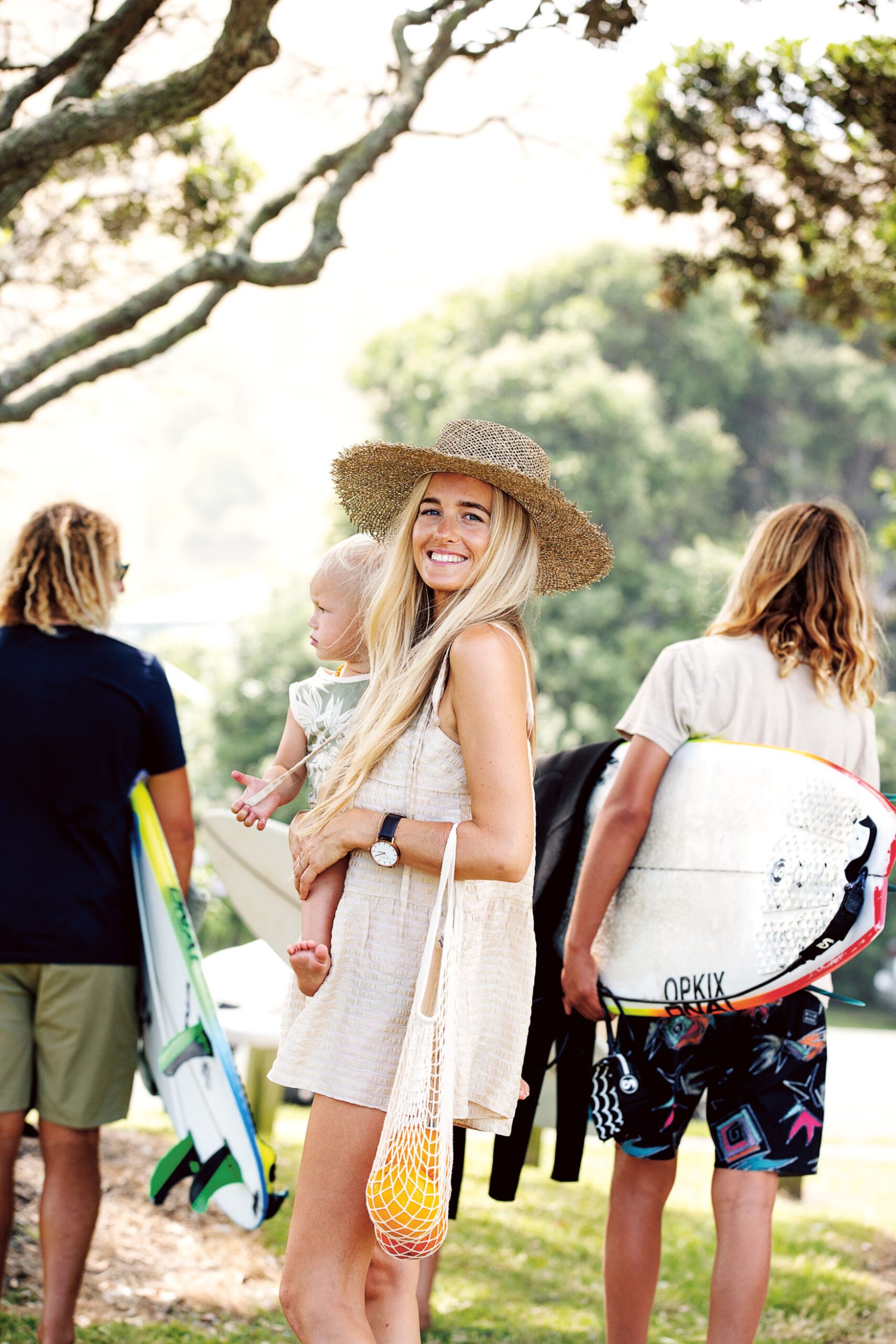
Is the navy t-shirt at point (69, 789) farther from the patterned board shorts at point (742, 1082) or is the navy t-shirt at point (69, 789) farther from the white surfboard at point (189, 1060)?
the patterned board shorts at point (742, 1082)

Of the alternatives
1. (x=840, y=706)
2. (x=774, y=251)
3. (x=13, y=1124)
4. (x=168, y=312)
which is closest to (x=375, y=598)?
(x=840, y=706)

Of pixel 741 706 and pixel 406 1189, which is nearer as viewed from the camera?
pixel 406 1189

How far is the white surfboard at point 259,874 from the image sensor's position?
4.10 m

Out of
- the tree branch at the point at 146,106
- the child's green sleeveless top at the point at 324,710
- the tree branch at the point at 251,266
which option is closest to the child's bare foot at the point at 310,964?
the child's green sleeveless top at the point at 324,710

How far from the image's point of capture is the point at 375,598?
7.32ft

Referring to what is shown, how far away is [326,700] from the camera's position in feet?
7.67

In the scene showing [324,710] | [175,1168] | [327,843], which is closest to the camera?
[327,843]

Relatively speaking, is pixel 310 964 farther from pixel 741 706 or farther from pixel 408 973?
pixel 741 706

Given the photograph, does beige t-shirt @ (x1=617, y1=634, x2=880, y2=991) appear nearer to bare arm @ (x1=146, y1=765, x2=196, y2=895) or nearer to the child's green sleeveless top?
the child's green sleeveless top

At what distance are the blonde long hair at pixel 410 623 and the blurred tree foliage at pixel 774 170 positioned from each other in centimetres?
284

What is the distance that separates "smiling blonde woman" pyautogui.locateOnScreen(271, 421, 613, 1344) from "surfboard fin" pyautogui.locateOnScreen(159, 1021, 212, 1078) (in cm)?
101

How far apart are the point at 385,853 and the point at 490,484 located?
0.69 meters

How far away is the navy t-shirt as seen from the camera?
289 centimetres

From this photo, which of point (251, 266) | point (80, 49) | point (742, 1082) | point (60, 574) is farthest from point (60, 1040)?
point (80, 49)
